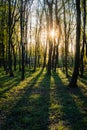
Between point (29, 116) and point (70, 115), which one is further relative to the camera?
point (70, 115)

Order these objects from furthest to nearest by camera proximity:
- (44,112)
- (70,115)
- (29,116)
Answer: (44,112) < (70,115) < (29,116)

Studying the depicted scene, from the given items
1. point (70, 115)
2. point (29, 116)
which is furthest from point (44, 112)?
point (70, 115)

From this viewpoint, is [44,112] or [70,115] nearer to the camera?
[70,115]

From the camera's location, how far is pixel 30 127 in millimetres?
9500

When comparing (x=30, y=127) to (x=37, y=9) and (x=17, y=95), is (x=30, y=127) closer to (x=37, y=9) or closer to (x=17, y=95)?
(x=17, y=95)

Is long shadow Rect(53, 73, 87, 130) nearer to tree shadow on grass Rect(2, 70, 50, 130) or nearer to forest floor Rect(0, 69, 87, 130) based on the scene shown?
forest floor Rect(0, 69, 87, 130)

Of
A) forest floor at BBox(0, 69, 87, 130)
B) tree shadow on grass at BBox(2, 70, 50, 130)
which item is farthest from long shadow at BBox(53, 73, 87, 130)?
tree shadow on grass at BBox(2, 70, 50, 130)

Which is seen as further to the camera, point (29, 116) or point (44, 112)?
point (44, 112)

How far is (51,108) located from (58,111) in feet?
2.52

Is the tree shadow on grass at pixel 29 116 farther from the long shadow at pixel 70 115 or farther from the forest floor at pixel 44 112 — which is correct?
the long shadow at pixel 70 115

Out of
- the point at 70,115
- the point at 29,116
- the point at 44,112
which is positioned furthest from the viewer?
the point at 44,112

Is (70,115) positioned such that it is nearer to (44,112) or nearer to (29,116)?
(44,112)

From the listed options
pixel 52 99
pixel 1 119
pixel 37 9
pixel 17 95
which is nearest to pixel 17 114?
pixel 1 119

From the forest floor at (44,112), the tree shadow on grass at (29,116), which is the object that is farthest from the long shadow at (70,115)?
the tree shadow on grass at (29,116)
